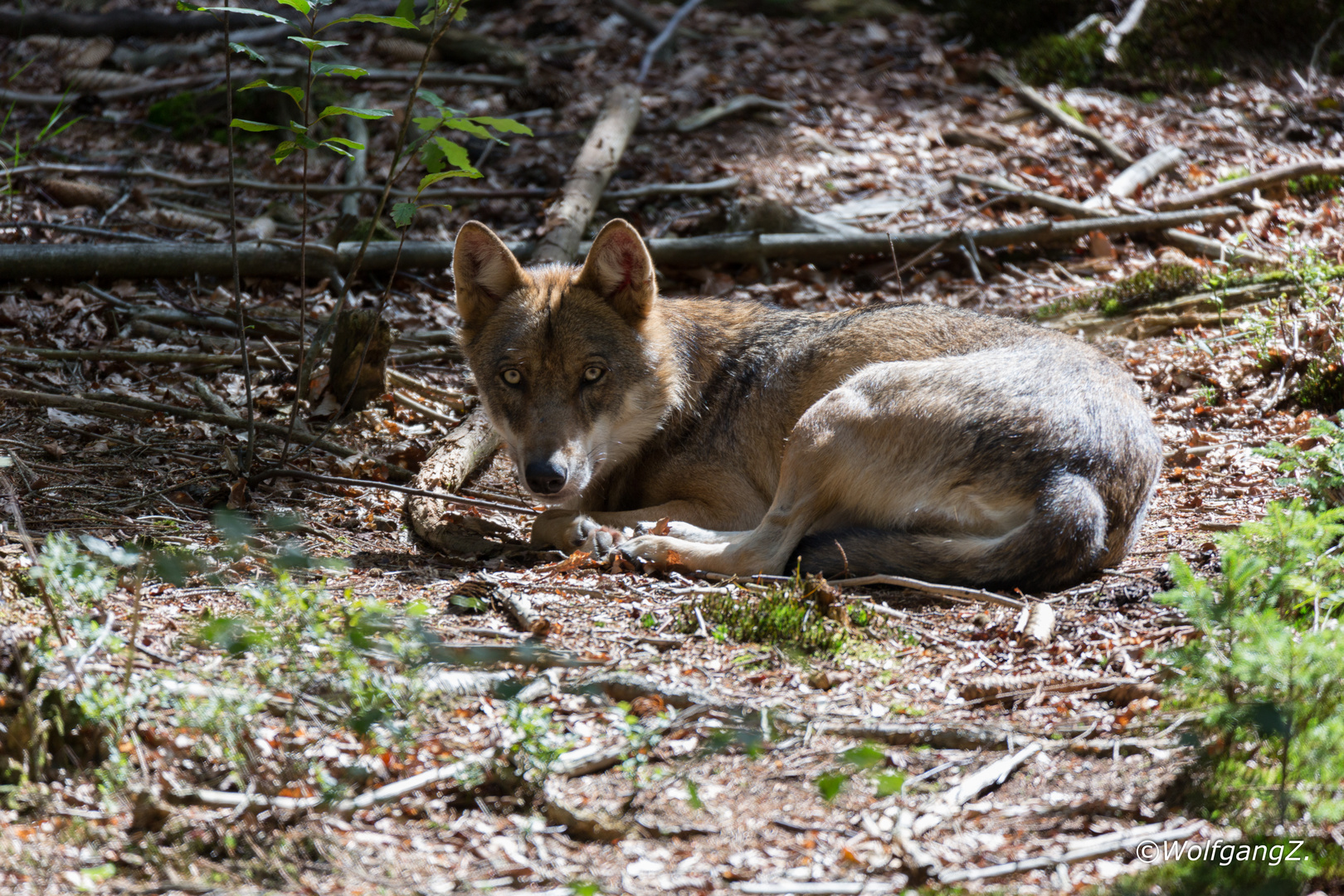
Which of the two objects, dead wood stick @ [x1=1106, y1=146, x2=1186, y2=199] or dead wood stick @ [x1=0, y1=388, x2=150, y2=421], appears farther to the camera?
dead wood stick @ [x1=1106, y1=146, x2=1186, y2=199]

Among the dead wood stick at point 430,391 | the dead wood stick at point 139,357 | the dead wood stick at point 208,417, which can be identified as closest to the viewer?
the dead wood stick at point 208,417

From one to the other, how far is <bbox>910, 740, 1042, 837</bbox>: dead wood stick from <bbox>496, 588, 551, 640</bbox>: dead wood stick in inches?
66.2

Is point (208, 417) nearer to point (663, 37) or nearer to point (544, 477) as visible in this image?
point (544, 477)

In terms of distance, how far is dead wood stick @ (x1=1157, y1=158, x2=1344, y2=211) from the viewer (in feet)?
29.2

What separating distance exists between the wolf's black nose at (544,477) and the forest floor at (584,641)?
0.42 meters

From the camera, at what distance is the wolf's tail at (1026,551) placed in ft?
14.6

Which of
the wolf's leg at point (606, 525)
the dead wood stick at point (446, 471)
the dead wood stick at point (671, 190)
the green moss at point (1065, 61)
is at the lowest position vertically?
the wolf's leg at point (606, 525)

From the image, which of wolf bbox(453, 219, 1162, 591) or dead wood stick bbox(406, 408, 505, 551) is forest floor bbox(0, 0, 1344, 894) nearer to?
dead wood stick bbox(406, 408, 505, 551)

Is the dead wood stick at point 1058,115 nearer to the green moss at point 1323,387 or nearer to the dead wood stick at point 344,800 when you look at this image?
the green moss at point 1323,387

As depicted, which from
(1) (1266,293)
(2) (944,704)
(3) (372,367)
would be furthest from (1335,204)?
(3) (372,367)

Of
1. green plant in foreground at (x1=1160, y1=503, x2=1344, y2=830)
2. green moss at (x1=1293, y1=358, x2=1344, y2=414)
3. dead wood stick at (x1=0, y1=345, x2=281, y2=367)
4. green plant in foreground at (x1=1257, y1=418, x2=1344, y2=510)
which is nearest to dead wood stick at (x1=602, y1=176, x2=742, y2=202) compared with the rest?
dead wood stick at (x1=0, y1=345, x2=281, y2=367)

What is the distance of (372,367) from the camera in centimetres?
648

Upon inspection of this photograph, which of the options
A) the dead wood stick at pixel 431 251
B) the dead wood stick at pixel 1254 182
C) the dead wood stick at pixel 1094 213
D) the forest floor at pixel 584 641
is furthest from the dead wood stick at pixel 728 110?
the dead wood stick at pixel 1254 182

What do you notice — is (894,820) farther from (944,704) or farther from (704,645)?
(704,645)
